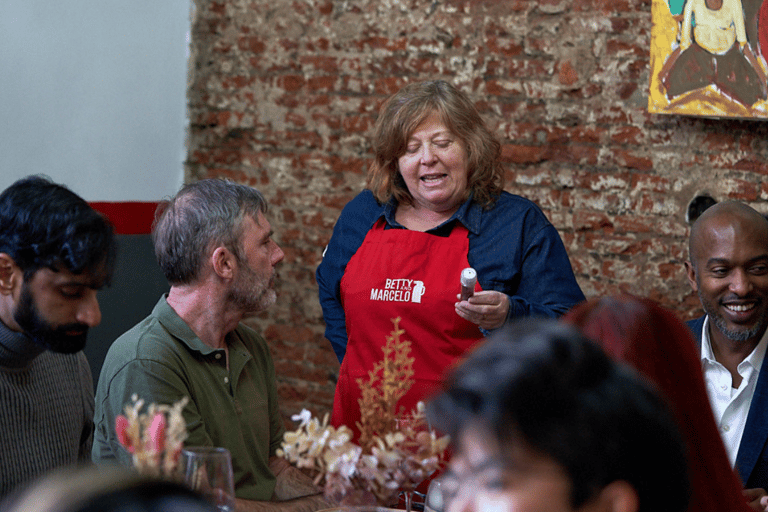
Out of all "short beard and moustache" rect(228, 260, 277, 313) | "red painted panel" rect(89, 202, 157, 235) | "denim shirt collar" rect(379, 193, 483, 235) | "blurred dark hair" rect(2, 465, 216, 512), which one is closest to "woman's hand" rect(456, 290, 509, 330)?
"denim shirt collar" rect(379, 193, 483, 235)

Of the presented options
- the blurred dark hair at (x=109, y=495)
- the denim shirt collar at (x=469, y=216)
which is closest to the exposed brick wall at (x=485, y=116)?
the denim shirt collar at (x=469, y=216)

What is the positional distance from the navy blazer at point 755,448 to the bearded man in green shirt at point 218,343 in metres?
1.04

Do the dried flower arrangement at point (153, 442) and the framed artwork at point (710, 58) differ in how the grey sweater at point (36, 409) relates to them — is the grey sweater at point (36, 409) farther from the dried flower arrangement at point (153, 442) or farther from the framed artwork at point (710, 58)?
the framed artwork at point (710, 58)

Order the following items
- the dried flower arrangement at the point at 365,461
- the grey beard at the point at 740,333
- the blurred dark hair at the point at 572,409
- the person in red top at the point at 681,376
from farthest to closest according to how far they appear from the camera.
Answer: the grey beard at the point at 740,333, the dried flower arrangement at the point at 365,461, the person in red top at the point at 681,376, the blurred dark hair at the point at 572,409

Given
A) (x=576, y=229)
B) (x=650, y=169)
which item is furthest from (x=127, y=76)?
(x=650, y=169)

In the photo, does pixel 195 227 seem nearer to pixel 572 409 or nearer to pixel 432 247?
pixel 432 247

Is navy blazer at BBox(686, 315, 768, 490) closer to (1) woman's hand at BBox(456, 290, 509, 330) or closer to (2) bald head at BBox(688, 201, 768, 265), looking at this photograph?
(2) bald head at BBox(688, 201, 768, 265)

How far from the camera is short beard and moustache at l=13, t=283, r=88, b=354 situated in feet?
4.68

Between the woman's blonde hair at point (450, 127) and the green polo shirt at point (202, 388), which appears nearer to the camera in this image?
the green polo shirt at point (202, 388)

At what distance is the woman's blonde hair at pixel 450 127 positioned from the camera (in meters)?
2.35

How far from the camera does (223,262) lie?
77.2 inches

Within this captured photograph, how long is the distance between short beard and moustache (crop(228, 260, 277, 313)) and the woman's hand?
0.53 metres

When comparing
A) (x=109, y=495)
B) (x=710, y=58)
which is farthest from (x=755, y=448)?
(x=109, y=495)

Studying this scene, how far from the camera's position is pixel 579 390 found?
0.73 m
